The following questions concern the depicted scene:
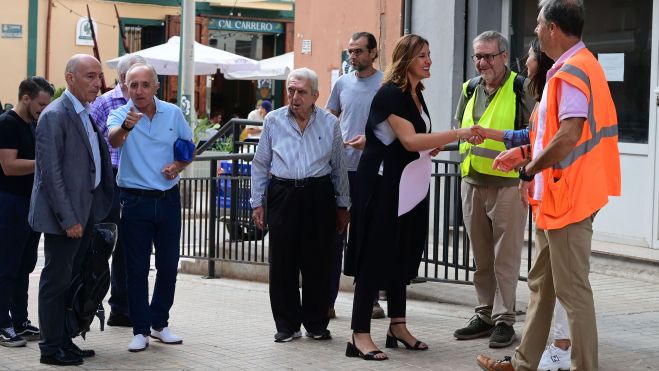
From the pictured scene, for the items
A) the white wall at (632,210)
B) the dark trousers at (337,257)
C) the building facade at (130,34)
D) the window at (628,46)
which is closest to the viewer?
the dark trousers at (337,257)

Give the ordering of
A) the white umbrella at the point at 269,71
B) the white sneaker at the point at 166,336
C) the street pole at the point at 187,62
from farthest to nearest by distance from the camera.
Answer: the white umbrella at the point at 269,71, the street pole at the point at 187,62, the white sneaker at the point at 166,336

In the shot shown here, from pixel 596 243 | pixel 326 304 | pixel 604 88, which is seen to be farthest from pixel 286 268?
pixel 596 243

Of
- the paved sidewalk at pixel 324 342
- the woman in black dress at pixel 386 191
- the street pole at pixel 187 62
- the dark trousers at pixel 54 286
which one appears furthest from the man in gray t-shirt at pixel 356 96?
the street pole at pixel 187 62

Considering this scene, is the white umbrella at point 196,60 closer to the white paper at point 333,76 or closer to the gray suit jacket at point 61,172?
the white paper at point 333,76

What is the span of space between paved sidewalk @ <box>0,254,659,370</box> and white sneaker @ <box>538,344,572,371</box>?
1.25 ft

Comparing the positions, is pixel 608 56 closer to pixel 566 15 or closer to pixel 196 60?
pixel 566 15

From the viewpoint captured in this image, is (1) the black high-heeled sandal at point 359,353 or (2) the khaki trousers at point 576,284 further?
(1) the black high-heeled sandal at point 359,353

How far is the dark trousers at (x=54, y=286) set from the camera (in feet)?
23.2

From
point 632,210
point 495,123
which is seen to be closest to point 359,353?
point 495,123

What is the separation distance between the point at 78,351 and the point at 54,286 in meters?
0.50

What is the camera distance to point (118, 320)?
862 cm

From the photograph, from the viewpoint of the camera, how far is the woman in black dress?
23.7 feet

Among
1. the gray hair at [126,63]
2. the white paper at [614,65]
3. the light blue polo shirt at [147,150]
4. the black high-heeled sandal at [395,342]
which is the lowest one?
the black high-heeled sandal at [395,342]

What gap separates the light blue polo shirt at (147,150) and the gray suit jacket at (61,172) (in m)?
0.49
